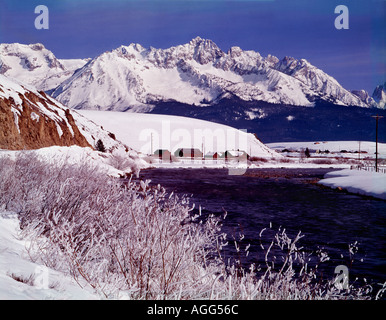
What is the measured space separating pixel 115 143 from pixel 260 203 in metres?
58.6

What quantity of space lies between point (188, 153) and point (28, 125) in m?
85.9

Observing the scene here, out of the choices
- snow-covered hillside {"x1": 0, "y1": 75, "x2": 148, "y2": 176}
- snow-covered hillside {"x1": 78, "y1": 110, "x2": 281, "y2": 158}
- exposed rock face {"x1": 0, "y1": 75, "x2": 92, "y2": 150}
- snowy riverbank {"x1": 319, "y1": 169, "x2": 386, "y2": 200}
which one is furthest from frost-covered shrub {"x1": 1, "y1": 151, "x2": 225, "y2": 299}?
snow-covered hillside {"x1": 78, "y1": 110, "x2": 281, "y2": 158}

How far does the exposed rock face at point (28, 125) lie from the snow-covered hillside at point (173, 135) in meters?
72.0

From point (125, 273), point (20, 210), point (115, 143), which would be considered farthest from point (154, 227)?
point (115, 143)

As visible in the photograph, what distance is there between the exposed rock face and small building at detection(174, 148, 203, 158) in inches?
2661

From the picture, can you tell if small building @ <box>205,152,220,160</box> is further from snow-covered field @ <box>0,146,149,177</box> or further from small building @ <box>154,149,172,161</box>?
snow-covered field @ <box>0,146,149,177</box>

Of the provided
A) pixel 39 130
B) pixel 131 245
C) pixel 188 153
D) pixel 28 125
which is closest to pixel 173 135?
pixel 188 153

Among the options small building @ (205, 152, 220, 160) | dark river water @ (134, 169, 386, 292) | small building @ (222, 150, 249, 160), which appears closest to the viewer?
dark river water @ (134, 169, 386, 292)

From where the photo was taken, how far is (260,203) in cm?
2458

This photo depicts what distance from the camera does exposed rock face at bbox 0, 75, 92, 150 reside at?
30.2 metres

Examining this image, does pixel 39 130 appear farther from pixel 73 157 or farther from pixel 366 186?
pixel 366 186

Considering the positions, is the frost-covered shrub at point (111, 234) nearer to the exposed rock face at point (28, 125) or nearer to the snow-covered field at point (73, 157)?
the snow-covered field at point (73, 157)

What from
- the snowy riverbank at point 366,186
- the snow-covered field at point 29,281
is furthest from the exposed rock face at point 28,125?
the snowy riverbank at point 366,186

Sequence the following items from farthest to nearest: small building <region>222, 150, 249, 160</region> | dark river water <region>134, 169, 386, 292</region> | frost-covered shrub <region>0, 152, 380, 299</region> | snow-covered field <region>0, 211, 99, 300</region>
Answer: small building <region>222, 150, 249, 160</region> < dark river water <region>134, 169, 386, 292</region> < frost-covered shrub <region>0, 152, 380, 299</region> < snow-covered field <region>0, 211, 99, 300</region>
